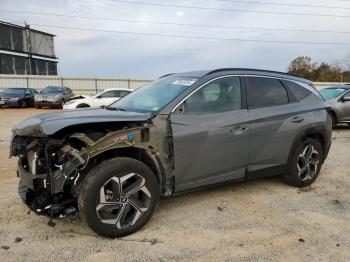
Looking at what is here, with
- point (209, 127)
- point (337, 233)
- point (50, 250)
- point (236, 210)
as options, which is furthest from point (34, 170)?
point (337, 233)

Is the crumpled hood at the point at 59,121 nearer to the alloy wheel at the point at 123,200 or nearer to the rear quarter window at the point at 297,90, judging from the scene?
the alloy wheel at the point at 123,200

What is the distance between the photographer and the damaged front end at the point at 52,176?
3525 millimetres

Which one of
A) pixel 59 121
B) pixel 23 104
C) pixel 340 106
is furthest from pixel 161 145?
pixel 23 104

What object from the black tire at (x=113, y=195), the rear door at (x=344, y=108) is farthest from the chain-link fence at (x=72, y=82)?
the black tire at (x=113, y=195)

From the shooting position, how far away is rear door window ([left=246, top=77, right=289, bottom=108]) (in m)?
4.81

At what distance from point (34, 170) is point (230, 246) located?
2124 millimetres

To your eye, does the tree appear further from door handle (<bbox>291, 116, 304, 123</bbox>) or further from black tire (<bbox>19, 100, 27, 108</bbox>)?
door handle (<bbox>291, 116, 304, 123</bbox>)

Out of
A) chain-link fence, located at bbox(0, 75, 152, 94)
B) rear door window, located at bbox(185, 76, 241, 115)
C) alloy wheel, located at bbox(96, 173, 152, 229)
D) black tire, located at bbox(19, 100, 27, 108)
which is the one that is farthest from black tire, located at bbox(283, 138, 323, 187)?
chain-link fence, located at bbox(0, 75, 152, 94)

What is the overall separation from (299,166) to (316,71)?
2335 inches

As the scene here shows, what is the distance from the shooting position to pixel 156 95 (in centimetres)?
466

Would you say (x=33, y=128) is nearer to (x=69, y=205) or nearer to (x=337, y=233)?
(x=69, y=205)

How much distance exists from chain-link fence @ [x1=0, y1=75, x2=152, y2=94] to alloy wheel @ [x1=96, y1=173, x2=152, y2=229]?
30.1m

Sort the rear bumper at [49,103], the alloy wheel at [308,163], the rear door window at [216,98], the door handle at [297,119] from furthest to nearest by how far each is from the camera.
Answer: the rear bumper at [49,103] < the alloy wheel at [308,163] < the door handle at [297,119] < the rear door window at [216,98]

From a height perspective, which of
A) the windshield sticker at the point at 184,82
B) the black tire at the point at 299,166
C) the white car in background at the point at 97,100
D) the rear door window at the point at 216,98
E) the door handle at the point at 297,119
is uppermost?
the windshield sticker at the point at 184,82
